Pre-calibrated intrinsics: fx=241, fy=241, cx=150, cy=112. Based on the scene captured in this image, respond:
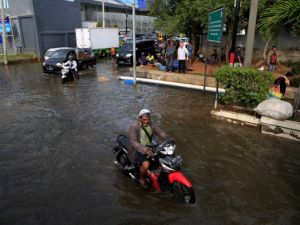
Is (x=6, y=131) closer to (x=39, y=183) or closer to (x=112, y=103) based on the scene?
(x=39, y=183)

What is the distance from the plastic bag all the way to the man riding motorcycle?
12.3 feet

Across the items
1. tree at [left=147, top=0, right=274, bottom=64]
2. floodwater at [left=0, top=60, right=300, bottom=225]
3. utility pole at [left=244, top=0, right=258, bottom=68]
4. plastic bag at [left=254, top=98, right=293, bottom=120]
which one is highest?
tree at [left=147, top=0, right=274, bottom=64]

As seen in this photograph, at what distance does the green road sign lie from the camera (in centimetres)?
867

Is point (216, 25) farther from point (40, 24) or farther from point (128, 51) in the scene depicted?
point (40, 24)

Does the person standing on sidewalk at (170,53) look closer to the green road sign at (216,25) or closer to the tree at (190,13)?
the tree at (190,13)

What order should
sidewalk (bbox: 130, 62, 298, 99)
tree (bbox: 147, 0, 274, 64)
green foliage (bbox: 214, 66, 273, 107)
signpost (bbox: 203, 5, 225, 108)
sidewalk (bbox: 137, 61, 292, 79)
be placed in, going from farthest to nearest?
sidewalk (bbox: 137, 61, 292, 79) < tree (bbox: 147, 0, 274, 64) < sidewalk (bbox: 130, 62, 298, 99) < signpost (bbox: 203, 5, 225, 108) < green foliage (bbox: 214, 66, 273, 107)

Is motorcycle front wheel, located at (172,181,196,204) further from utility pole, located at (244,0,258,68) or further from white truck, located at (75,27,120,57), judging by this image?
white truck, located at (75,27,120,57)

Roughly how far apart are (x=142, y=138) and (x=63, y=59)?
42.7ft

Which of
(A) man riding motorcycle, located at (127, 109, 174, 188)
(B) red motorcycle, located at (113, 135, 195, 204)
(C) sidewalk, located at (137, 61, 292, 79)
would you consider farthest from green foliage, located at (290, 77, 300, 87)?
(B) red motorcycle, located at (113, 135, 195, 204)

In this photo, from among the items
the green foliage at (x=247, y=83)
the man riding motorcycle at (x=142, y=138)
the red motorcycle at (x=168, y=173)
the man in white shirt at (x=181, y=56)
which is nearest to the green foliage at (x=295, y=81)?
the green foliage at (x=247, y=83)

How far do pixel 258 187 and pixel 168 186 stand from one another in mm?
1751

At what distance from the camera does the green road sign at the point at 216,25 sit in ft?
28.4

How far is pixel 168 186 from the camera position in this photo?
4137mm

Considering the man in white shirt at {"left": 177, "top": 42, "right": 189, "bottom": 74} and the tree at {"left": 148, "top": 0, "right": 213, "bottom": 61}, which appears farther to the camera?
the tree at {"left": 148, "top": 0, "right": 213, "bottom": 61}
